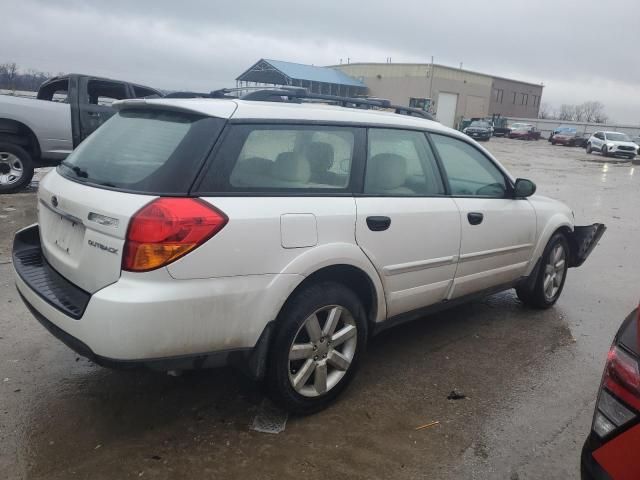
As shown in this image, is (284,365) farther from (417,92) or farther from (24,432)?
(417,92)

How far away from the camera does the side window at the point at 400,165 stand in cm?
325

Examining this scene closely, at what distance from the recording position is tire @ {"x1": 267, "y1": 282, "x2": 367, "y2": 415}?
8.95 feet

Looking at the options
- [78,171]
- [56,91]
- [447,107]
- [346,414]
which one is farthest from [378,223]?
[447,107]

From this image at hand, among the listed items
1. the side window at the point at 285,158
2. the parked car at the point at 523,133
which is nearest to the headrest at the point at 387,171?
the side window at the point at 285,158

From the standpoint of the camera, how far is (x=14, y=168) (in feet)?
27.2

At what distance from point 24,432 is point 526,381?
3058 millimetres

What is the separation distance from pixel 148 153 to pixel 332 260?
1093 mm

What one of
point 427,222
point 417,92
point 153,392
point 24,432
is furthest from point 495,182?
point 417,92

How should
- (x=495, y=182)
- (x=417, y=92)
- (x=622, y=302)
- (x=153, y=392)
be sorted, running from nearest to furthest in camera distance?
(x=153, y=392)
(x=495, y=182)
(x=622, y=302)
(x=417, y=92)

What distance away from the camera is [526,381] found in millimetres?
3576

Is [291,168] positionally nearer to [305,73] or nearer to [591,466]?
[591,466]

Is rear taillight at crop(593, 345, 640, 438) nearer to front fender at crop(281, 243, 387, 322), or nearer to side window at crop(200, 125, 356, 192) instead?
front fender at crop(281, 243, 387, 322)

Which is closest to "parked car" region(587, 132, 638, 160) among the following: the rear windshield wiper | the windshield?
the windshield

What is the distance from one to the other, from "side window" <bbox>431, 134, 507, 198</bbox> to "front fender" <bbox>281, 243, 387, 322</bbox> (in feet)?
3.42
